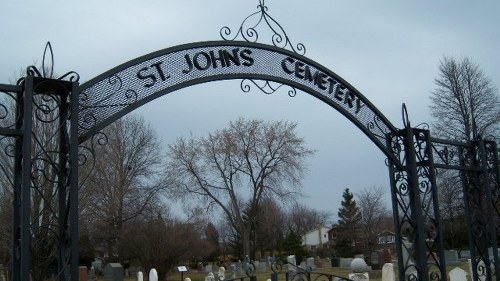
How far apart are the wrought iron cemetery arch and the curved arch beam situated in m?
0.01

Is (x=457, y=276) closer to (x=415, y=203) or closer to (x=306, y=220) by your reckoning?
(x=415, y=203)

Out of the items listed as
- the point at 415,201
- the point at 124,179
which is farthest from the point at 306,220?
the point at 415,201

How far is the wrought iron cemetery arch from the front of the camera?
4465 mm

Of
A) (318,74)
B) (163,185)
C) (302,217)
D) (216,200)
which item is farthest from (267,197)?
(302,217)

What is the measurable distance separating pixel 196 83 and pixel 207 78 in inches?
5.6

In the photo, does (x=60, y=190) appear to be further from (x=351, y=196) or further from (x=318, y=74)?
(x=351, y=196)

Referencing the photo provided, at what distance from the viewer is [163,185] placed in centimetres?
3466

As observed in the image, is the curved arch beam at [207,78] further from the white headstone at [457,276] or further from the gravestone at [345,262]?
the gravestone at [345,262]

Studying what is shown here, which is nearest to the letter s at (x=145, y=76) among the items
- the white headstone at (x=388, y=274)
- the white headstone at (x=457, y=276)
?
the white headstone at (x=388, y=274)

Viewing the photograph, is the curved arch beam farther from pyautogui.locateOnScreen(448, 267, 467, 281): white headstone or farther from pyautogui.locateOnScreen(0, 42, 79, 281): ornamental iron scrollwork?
→ pyautogui.locateOnScreen(448, 267, 467, 281): white headstone

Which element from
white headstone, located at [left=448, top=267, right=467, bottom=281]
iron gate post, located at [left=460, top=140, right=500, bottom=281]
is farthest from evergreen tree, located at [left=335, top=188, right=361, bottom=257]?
iron gate post, located at [left=460, top=140, right=500, bottom=281]

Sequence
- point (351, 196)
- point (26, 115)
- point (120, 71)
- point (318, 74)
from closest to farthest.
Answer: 1. point (26, 115)
2. point (120, 71)
3. point (318, 74)
4. point (351, 196)

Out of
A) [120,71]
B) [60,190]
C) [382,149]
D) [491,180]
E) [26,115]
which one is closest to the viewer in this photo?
[26,115]

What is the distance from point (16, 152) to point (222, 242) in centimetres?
5826
